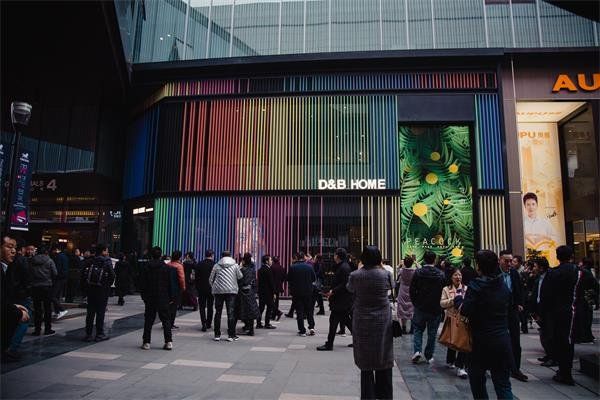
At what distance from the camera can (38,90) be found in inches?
409

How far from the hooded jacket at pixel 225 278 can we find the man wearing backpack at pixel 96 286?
198 cm

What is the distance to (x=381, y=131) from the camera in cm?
1756

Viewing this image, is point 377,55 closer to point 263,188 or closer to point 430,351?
point 263,188

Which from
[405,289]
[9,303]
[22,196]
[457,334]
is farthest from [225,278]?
[22,196]

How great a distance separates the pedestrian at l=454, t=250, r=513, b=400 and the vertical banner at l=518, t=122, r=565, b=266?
13668mm

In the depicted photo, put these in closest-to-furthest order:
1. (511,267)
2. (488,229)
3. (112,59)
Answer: (511,267) < (112,59) < (488,229)

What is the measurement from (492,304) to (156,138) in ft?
55.4

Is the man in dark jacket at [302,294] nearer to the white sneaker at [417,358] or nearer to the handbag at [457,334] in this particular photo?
the white sneaker at [417,358]

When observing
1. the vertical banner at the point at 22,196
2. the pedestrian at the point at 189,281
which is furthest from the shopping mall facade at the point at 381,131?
the vertical banner at the point at 22,196

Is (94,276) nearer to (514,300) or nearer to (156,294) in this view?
(156,294)

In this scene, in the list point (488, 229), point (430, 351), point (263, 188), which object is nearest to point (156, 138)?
point (263, 188)

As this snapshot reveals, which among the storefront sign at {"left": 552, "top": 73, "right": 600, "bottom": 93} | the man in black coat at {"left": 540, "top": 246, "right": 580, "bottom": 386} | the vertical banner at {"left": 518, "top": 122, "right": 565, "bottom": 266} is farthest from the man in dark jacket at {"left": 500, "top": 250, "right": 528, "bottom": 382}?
the storefront sign at {"left": 552, "top": 73, "right": 600, "bottom": 93}

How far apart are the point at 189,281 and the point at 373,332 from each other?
9355 millimetres

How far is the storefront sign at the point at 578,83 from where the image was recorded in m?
17.2
